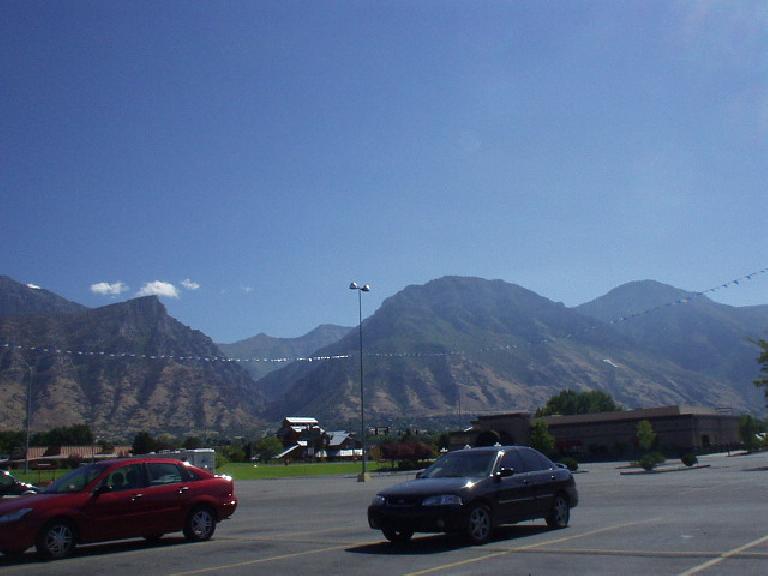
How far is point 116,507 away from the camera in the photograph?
1354cm

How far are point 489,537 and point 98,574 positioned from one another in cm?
606

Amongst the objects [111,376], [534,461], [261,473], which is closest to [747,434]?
[261,473]

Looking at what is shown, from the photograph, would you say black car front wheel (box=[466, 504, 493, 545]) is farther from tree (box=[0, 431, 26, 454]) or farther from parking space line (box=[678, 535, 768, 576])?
tree (box=[0, 431, 26, 454])

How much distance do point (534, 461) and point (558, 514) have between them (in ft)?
3.41

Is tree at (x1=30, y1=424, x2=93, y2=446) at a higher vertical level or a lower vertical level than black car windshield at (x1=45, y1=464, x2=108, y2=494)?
higher

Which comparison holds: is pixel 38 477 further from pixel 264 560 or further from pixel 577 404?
pixel 577 404

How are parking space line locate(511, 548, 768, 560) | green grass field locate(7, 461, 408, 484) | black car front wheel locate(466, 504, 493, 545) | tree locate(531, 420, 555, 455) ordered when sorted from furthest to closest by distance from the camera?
tree locate(531, 420, 555, 455)
green grass field locate(7, 461, 408, 484)
black car front wheel locate(466, 504, 493, 545)
parking space line locate(511, 548, 768, 560)

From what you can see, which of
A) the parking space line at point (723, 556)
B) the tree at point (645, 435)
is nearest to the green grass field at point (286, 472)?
the tree at point (645, 435)

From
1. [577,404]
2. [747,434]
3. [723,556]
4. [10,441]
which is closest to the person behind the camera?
[723,556]

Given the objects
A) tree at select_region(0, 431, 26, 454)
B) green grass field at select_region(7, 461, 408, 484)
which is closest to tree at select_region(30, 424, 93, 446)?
tree at select_region(0, 431, 26, 454)

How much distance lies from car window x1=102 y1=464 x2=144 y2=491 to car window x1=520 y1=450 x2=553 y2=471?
6706mm

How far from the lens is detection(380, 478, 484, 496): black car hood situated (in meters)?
12.5

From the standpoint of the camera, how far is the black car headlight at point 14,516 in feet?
41.1

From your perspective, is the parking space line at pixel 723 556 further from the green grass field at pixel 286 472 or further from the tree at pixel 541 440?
the tree at pixel 541 440
